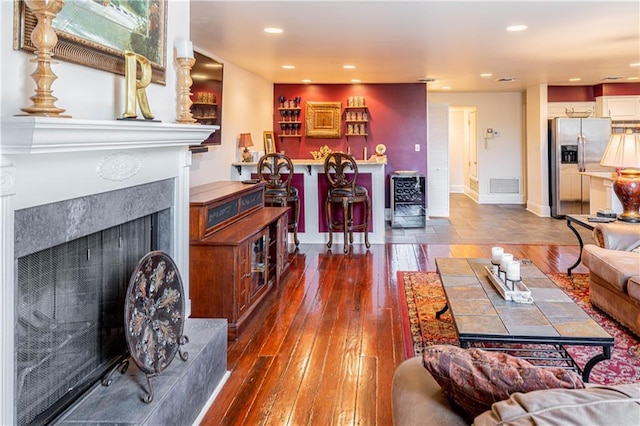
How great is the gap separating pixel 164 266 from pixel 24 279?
24.3 inches

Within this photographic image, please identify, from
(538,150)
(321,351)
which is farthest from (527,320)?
(538,150)

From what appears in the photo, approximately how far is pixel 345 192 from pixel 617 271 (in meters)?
3.15

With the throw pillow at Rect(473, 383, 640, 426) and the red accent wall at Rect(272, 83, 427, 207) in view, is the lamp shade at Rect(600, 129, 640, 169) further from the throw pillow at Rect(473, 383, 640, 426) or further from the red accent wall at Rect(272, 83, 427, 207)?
the red accent wall at Rect(272, 83, 427, 207)

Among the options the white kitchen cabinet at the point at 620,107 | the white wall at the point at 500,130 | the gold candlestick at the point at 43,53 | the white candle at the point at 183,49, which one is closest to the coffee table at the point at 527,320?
the gold candlestick at the point at 43,53

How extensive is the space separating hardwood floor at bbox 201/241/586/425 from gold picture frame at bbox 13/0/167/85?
5.40ft

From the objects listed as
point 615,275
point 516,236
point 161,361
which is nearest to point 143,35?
point 161,361

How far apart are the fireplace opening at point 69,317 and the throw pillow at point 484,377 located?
131 cm

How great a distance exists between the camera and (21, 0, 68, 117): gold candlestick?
4.51ft

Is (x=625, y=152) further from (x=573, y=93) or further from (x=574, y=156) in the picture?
(x=573, y=93)

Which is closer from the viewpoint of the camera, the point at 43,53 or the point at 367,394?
the point at 43,53

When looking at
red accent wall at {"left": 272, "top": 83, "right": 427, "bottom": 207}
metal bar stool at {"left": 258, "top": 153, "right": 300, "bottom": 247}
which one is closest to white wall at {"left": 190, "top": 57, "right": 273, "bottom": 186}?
metal bar stool at {"left": 258, "top": 153, "right": 300, "bottom": 247}

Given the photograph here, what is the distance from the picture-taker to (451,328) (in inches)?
128

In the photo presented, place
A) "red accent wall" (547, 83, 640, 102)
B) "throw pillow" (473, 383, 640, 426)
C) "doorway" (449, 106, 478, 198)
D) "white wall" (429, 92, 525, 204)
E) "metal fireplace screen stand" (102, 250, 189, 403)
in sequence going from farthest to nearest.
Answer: "doorway" (449, 106, 478, 198)
"white wall" (429, 92, 525, 204)
"red accent wall" (547, 83, 640, 102)
"metal fireplace screen stand" (102, 250, 189, 403)
"throw pillow" (473, 383, 640, 426)

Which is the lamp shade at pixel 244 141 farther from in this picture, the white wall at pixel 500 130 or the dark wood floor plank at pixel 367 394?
the white wall at pixel 500 130
